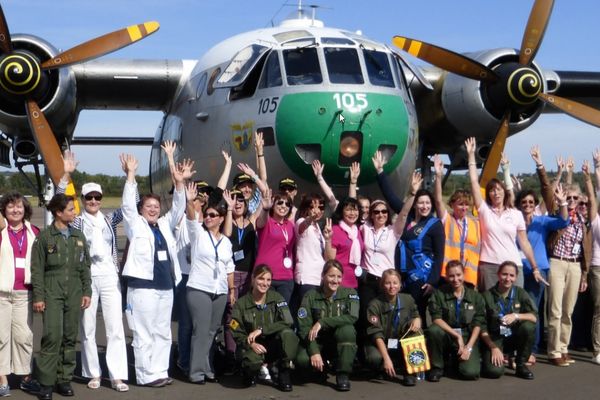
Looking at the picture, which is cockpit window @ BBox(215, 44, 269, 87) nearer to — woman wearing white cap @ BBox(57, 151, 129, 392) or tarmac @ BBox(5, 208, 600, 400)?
woman wearing white cap @ BBox(57, 151, 129, 392)

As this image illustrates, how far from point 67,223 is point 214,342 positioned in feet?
5.84

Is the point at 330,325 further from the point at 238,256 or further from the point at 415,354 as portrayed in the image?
the point at 238,256

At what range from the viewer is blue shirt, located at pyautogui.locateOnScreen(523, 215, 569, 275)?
25.9ft

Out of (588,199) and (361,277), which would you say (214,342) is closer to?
(361,277)

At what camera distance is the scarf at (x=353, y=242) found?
7273 millimetres

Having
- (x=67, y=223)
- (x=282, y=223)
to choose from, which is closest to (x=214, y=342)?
(x=282, y=223)

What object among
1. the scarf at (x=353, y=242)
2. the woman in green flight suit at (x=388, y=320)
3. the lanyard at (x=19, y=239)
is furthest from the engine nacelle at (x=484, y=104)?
the lanyard at (x=19, y=239)

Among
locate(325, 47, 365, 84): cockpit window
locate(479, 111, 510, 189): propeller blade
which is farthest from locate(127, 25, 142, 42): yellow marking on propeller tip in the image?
locate(479, 111, 510, 189): propeller blade

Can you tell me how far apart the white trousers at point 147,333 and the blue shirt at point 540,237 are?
394cm

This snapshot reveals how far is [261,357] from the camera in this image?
21.3 ft

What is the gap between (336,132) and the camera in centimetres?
909

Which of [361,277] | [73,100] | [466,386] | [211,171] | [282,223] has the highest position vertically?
[73,100]

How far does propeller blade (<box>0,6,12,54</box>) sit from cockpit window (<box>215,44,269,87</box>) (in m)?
3.57

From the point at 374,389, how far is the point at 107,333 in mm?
2434
